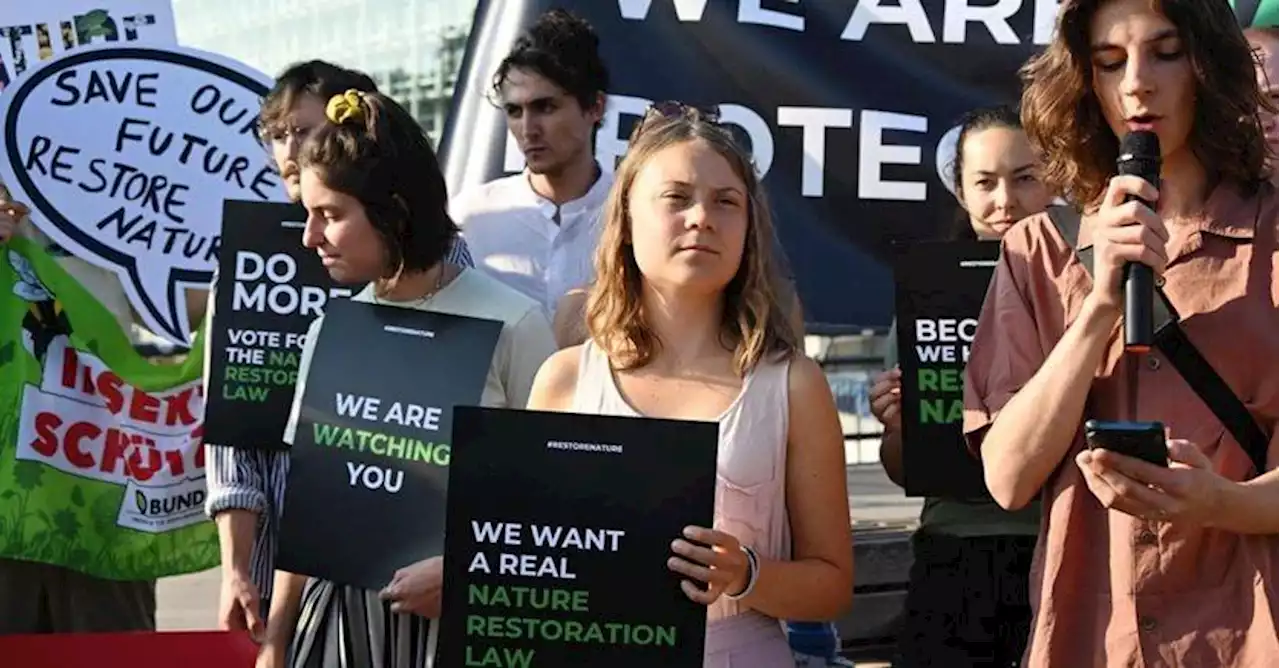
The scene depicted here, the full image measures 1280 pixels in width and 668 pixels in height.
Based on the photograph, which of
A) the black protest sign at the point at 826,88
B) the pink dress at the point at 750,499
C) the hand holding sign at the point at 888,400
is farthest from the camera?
the black protest sign at the point at 826,88

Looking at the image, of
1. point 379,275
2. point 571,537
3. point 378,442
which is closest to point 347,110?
point 379,275

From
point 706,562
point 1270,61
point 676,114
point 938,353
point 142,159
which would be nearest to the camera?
point 706,562

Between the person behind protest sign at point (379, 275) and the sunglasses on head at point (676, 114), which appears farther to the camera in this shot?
the person behind protest sign at point (379, 275)

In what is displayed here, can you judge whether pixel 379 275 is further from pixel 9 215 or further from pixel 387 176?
A: pixel 9 215

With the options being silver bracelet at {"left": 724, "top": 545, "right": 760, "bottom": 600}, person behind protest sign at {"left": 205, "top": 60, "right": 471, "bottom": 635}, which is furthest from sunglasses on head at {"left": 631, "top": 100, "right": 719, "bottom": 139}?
silver bracelet at {"left": 724, "top": 545, "right": 760, "bottom": 600}

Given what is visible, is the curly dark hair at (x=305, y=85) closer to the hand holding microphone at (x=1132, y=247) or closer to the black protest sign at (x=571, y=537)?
the black protest sign at (x=571, y=537)

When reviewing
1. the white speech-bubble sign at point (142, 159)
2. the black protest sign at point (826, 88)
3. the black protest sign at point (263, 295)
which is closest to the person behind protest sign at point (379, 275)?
the black protest sign at point (263, 295)

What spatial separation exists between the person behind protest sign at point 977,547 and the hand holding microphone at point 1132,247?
154cm

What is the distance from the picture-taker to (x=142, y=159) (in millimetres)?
5035

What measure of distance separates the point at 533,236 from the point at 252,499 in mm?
973

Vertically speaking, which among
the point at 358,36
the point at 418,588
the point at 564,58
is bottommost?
the point at 418,588

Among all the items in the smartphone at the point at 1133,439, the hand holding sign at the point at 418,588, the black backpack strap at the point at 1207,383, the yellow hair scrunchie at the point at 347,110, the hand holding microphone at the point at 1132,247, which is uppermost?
the yellow hair scrunchie at the point at 347,110

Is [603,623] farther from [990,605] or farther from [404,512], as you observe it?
[990,605]

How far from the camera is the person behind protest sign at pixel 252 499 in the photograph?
4.04 m
